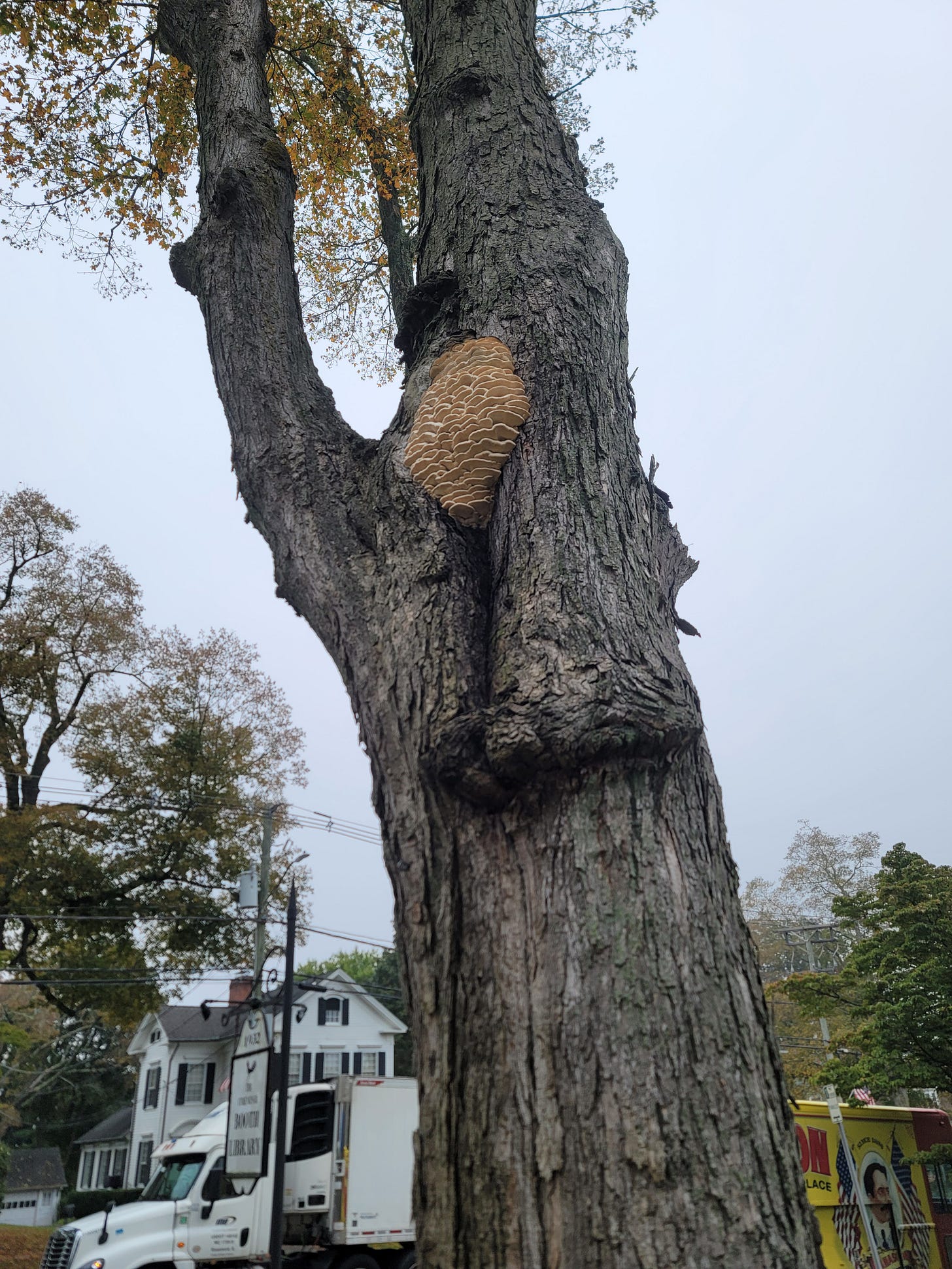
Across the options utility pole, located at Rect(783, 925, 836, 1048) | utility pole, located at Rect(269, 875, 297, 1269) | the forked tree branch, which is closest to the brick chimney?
utility pole, located at Rect(269, 875, 297, 1269)

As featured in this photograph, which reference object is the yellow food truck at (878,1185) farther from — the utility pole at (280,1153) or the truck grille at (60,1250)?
the truck grille at (60,1250)

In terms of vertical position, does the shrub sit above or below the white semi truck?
below

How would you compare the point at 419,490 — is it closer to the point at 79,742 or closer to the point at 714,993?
the point at 714,993

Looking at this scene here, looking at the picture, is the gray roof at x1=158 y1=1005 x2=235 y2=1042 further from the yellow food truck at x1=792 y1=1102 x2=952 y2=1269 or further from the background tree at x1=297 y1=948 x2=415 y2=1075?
the yellow food truck at x1=792 y1=1102 x2=952 y2=1269

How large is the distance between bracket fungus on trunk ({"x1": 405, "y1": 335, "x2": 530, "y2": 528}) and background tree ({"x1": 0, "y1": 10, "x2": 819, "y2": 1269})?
40 millimetres

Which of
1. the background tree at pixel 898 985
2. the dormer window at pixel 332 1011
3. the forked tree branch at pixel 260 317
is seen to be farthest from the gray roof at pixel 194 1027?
the forked tree branch at pixel 260 317

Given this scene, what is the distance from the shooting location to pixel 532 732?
1.75 meters

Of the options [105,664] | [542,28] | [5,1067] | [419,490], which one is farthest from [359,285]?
[5,1067]

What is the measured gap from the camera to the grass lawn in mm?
15477

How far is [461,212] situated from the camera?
2.76m

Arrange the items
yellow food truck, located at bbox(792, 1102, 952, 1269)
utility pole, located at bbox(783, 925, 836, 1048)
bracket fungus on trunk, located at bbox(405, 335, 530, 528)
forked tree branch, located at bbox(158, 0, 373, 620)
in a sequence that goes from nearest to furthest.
A: bracket fungus on trunk, located at bbox(405, 335, 530, 528)
forked tree branch, located at bbox(158, 0, 373, 620)
yellow food truck, located at bbox(792, 1102, 952, 1269)
utility pole, located at bbox(783, 925, 836, 1048)

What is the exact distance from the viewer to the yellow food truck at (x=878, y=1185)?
7273mm

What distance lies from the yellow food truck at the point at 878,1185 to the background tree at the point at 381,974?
16.9m

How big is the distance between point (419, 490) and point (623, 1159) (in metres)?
1.61
